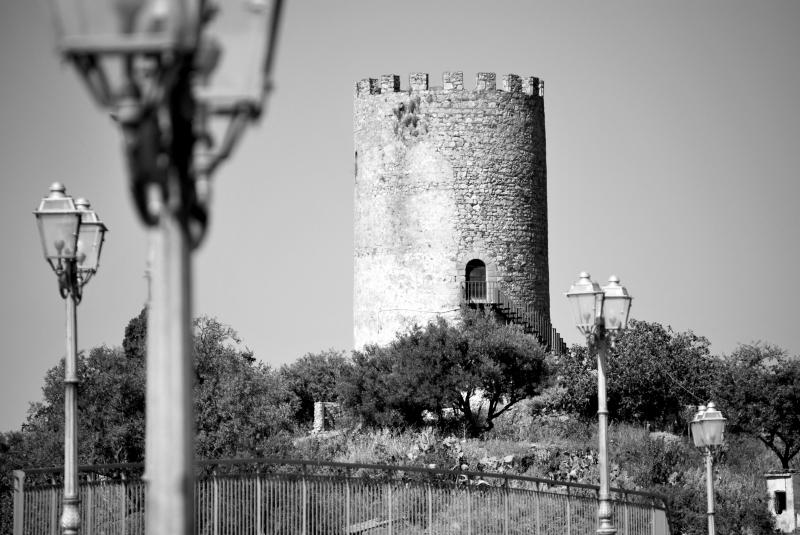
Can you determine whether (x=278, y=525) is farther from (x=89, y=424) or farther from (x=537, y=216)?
(x=537, y=216)

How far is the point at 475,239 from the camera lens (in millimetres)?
44156

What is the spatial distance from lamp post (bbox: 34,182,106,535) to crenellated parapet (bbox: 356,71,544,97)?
105 feet

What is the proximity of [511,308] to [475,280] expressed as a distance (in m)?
1.35

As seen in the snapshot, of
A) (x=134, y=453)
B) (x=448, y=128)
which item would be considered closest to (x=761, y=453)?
(x=448, y=128)

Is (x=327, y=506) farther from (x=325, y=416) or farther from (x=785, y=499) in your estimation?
(x=325, y=416)

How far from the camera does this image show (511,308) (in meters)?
44.9

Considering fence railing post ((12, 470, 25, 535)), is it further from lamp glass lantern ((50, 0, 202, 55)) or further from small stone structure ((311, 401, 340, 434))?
small stone structure ((311, 401, 340, 434))

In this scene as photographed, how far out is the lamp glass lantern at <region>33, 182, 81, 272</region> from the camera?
12750 mm

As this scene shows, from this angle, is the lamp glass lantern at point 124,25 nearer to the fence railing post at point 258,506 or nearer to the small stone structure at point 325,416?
the fence railing post at point 258,506

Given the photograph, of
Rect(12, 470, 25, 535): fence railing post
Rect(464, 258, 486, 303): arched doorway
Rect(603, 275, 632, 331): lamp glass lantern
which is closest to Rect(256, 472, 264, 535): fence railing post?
Rect(12, 470, 25, 535): fence railing post

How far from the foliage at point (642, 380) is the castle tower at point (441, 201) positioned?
2437 millimetres

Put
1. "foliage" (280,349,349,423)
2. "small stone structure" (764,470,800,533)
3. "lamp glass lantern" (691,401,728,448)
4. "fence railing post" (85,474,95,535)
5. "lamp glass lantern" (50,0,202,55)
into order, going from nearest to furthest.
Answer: "lamp glass lantern" (50,0,202,55)
"fence railing post" (85,474,95,535)
"lamp glass lantern" (691,401,728,448)
"small stone structure" (764,470,800,533)
"foliage" (280,349,349,423)

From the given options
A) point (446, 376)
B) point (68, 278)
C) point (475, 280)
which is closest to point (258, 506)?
point (68, 278)

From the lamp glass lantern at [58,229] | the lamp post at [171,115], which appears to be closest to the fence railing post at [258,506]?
the lamp glass lantern at [58,229]
